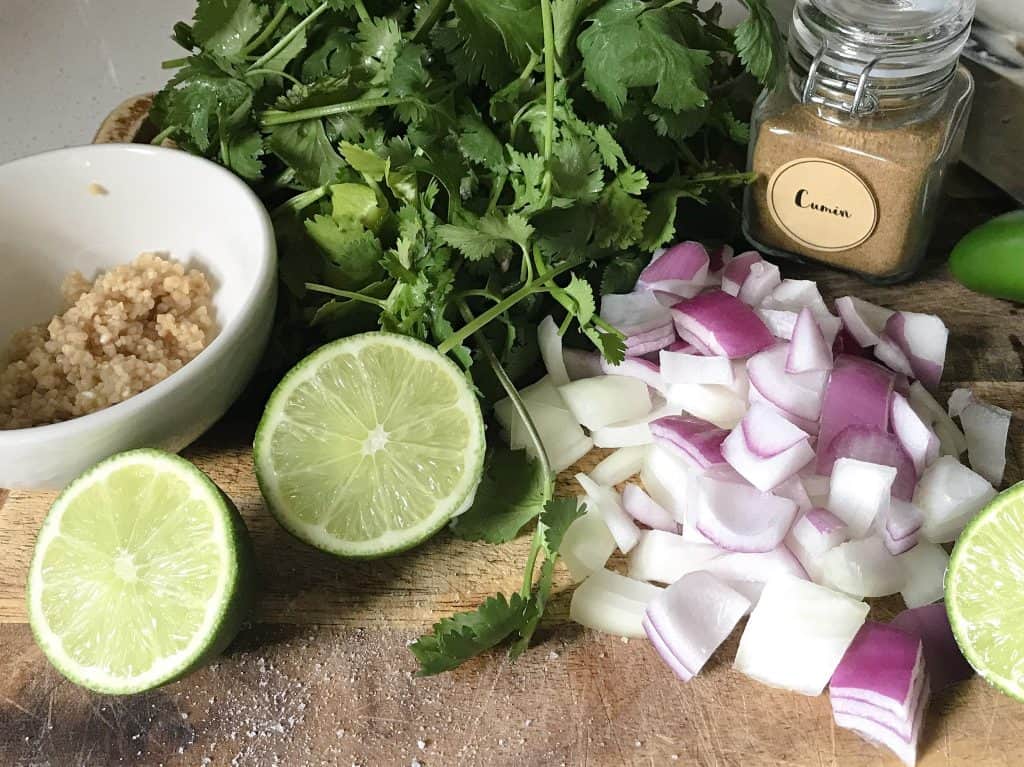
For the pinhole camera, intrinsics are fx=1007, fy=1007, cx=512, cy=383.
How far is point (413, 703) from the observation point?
3.06 ft

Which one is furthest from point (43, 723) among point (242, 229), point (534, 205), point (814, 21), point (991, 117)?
point (991, 117)

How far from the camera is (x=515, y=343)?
117cm

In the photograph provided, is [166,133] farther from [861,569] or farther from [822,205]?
[861,569]

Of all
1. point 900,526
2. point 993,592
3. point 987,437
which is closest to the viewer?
point 993,592

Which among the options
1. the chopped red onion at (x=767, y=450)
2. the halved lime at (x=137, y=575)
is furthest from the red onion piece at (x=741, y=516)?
the halved lime at (x=137, y=575)

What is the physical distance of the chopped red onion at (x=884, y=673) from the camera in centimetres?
86

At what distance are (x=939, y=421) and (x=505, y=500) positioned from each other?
19.1 inches

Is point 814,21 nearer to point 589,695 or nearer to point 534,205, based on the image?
point 534,205

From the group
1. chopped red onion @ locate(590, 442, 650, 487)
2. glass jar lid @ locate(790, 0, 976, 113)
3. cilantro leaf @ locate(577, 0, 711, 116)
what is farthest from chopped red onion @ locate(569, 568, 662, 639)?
glass jar lid @ locate(790, 0, 976, 113)

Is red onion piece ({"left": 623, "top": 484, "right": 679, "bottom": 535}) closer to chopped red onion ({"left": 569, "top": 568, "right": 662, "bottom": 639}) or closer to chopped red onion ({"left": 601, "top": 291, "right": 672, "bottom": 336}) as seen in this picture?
chopped red onion ({"left": 569, "top": 568, "right": 662, "bottom": 639})

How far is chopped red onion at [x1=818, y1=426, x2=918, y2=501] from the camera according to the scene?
102 cm

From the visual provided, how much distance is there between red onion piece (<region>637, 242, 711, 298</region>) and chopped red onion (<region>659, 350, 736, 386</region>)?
0.35 ft

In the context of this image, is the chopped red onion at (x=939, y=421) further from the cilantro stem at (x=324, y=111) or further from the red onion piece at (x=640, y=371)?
the cilantro stem at (x=324, y=111)

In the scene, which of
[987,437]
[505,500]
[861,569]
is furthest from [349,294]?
[987,437]
